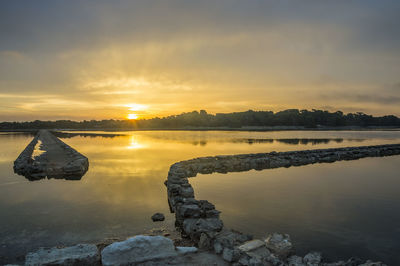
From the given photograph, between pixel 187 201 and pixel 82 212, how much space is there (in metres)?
3.16

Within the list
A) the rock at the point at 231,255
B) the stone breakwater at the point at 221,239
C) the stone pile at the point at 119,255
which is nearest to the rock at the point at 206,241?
the stone breakwater at the point at 221,239

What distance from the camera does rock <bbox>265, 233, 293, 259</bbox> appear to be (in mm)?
5160

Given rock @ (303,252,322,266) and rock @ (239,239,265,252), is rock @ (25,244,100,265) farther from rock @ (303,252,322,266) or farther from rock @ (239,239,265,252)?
rock @ (303,252,322,266)

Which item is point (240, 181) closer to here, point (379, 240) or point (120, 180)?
point (120, 180)

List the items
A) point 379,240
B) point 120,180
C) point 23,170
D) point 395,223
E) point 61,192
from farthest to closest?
point 23,170, point 120,180, point 61,192, point 395,223, point 379,240

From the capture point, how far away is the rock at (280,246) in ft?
16.9

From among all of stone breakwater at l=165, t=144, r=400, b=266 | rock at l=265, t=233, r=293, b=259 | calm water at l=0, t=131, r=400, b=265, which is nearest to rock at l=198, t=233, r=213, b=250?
stone breakwater at l=165, t=144, r=400, b=266

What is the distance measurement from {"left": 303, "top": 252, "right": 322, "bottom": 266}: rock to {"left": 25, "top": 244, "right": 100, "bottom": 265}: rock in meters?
3.77

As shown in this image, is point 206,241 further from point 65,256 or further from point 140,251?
point 65,256

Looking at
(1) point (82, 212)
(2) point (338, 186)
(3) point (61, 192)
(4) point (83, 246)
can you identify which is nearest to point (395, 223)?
(2) point (338, 186)

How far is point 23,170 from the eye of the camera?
565 inches

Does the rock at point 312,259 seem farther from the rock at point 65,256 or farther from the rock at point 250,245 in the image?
the rock at point 65,256

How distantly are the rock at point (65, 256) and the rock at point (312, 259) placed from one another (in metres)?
3.77

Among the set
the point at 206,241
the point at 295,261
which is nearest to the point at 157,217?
the point at 206,241
